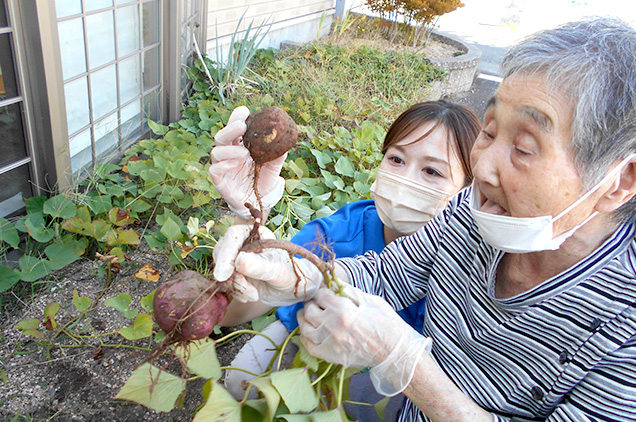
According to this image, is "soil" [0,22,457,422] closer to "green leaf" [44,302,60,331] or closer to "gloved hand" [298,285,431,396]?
"green leaf" [44,302,60,331]

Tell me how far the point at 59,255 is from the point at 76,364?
475 mm

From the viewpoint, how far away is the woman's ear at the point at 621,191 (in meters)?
1.04

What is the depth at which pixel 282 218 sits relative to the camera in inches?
106

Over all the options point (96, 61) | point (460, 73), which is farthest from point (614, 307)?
point (460, 73)

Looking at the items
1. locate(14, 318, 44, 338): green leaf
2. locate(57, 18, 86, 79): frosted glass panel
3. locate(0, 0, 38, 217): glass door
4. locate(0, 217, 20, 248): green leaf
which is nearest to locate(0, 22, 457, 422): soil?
locate(14, 318, 44, 338): green leaf

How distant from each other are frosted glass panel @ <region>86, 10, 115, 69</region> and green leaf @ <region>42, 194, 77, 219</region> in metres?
0.88

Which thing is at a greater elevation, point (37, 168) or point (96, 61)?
point (96, 61)

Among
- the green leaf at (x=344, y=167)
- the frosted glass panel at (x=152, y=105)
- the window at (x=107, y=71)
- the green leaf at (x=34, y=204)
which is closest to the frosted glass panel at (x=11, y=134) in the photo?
the green leaf at (x=34, y=204)

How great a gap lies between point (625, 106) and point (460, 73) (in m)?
6.90

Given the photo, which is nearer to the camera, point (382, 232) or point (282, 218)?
point (382, 232)

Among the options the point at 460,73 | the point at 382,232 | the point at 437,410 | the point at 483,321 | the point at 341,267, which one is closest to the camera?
the point at 437,410

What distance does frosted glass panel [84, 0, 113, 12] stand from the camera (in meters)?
2.52

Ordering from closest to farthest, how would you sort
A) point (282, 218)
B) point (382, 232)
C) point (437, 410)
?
point (437, 410) < point (382, 232) < point (282, 218)

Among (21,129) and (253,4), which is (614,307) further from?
(253,4)
